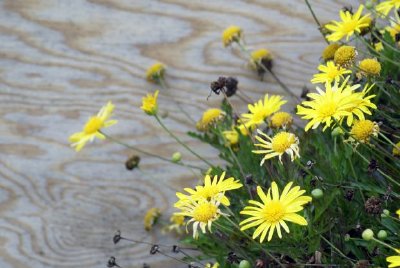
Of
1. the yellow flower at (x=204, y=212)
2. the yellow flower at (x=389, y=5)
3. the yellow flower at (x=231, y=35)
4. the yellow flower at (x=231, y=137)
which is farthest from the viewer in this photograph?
the yellow flower at (x=231, y=35)

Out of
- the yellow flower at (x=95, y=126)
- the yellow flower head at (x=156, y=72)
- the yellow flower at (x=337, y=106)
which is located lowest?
the yellow flower at (x=337, y=106)

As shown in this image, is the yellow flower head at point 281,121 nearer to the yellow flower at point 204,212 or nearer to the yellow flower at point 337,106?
the yellow flower at point 337,106

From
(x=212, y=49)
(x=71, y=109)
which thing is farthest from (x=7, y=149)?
(x=212, y=49)

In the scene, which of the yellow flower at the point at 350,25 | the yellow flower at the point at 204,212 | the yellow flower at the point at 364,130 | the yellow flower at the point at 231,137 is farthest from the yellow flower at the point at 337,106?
the yellow flower at the point at 231,137

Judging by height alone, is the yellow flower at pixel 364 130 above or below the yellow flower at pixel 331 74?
below

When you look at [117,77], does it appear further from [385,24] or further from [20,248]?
[385,24]

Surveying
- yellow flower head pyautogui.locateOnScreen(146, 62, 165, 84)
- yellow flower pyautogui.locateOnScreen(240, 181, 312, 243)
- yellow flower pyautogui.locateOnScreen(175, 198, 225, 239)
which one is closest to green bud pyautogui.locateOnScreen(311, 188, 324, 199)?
yellow flower pyautogui.locateOnScreen(240, 181, 312, 243)

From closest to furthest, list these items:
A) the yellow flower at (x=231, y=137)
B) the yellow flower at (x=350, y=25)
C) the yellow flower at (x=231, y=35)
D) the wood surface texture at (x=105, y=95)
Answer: the yellow flower at (x=350, y=25), the yellow flower at (x=231, y=137), the yellow flower at (x=231, y=35), the wood surface texture at (x=105, y=95)

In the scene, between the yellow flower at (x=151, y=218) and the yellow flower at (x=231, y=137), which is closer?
the yellow flower at (x=231, y=137)
